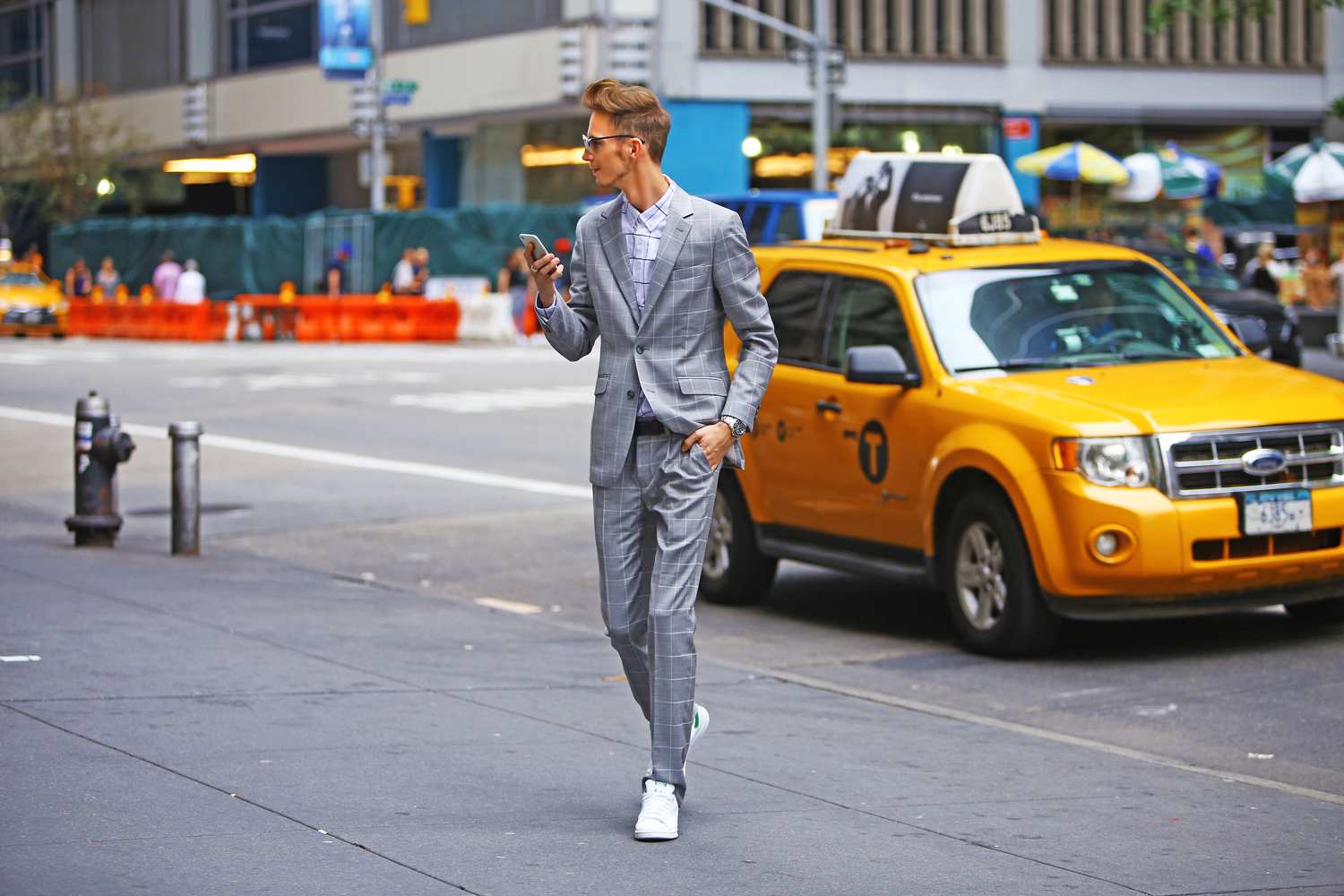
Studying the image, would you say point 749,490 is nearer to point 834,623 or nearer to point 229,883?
point 834,623

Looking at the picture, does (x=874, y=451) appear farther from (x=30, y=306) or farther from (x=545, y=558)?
(x=30, y=306)

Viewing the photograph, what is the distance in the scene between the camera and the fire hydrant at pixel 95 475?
1022 centimetres

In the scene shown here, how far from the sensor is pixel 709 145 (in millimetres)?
41656

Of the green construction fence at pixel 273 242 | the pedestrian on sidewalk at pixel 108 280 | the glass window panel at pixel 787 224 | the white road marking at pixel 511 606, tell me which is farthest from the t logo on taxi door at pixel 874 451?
the pedestrian on sidewalk at pixel 108 280

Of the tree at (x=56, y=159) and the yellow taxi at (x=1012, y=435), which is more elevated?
the tree at (x=56, y=159)

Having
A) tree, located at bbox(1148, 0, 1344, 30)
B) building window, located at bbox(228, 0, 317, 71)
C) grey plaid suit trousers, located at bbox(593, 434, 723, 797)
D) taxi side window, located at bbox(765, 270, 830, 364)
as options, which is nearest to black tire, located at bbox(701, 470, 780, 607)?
taxi side window, located at bbox(765, 270, 830, 364)

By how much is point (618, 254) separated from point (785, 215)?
1594 centimetres

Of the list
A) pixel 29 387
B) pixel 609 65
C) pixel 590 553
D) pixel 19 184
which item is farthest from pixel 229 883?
pixel 19 184

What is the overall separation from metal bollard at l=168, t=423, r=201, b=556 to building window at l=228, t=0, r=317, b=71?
43066 mm

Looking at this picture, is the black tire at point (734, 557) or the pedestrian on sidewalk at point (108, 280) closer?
the black tire at point (734, 557)

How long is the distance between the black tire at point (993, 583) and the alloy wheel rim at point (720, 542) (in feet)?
4.94

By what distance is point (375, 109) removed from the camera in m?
40.9

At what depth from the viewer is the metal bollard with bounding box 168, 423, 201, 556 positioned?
1020 centimetres

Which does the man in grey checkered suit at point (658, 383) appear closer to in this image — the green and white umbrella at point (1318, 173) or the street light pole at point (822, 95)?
the green and white umbrella at point (1318, 173)
